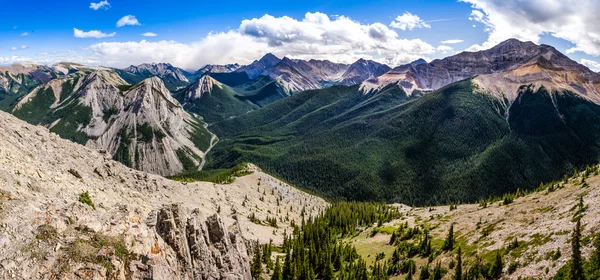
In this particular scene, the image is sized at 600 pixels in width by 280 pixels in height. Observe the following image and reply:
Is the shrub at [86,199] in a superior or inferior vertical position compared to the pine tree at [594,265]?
superior

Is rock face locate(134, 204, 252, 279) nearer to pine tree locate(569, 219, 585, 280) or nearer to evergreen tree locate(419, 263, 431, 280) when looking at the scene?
evergreen tree locate(419, 263, 431, 280)

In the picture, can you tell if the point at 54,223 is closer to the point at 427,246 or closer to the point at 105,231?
the point at 105,231

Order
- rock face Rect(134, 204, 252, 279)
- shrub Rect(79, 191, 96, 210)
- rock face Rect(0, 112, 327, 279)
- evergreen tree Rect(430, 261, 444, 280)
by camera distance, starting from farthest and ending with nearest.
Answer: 1. evergreen tree Rect(430, 261, 444, 280)
2. rock face Rect(134, 204, 252, 279)
3. shrub Rect(79, 191, 96, 210)
4. rock face Rect(0, 112, 327, 279)

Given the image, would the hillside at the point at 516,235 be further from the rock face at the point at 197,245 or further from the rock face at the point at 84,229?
the rock face at the point at 84,229

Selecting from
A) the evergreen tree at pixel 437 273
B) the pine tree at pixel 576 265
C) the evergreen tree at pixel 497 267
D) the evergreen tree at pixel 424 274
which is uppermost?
the pine tree at pixel 576 265

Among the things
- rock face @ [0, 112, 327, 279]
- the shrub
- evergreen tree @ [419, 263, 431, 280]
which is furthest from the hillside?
the shrub

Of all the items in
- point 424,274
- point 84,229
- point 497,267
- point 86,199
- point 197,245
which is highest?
point 86,199

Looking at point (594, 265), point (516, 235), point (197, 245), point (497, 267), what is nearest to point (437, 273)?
point (497, 267)

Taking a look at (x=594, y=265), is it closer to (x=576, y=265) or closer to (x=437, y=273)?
(x=576, y=265)

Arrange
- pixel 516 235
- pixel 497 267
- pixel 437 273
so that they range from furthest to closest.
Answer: pixel 516 235, pixel 437 273, pixel 497 267

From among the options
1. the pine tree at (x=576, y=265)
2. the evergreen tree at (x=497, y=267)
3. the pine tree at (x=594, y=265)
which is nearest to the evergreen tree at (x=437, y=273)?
the evergreen tree at (x=497, y=267)

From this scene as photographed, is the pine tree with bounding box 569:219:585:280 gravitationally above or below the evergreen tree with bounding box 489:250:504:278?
above

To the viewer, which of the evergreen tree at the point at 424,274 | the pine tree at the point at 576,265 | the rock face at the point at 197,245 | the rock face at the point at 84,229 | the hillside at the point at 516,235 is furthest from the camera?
the evergreen tree at the point at 424,274
